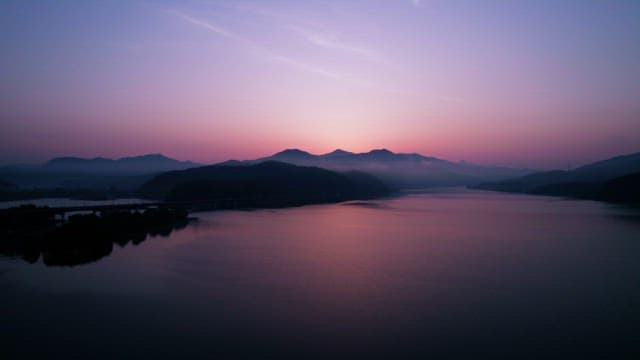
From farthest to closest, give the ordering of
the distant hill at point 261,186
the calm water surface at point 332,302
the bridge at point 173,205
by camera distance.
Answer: the distant hill at point 261,186
the bridge at point 173,205
the calm water surface at point 332,302

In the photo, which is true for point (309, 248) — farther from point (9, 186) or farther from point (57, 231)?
point (9, 186)

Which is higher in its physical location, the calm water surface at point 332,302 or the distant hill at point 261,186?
the distant hill at point 261,186

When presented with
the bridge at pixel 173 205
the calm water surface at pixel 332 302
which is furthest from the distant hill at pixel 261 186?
the calm water surface at pixel 332 302

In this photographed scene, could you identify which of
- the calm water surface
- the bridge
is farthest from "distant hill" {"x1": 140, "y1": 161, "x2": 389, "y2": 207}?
the calm water surface

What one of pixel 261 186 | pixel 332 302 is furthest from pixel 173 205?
pixel 332 302

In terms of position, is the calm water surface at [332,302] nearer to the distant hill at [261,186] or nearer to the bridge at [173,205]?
the bridge at [173,205]

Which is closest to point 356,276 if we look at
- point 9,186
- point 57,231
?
point 57,231

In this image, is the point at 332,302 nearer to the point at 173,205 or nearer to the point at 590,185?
the point at 173,205
